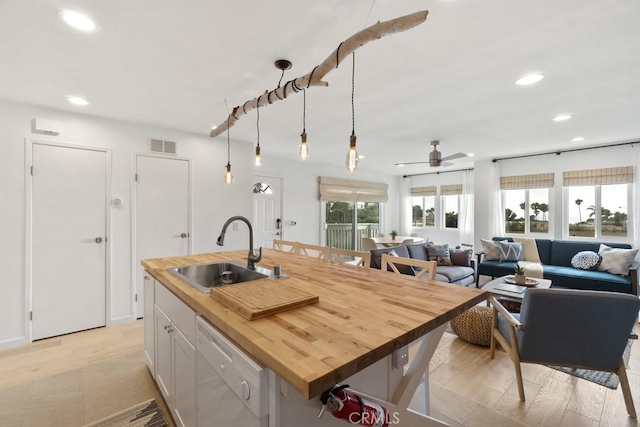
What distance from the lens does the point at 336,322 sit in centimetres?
108

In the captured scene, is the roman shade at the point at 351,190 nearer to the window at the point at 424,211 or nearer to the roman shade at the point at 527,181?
the window at the point at 424,211

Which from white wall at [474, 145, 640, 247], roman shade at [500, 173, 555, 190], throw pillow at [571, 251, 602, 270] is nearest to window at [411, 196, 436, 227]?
white wall at [474, 145, 640, 247]

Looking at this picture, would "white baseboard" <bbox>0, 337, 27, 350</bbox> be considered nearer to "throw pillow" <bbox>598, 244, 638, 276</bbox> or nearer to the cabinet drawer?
the cabinet drawer

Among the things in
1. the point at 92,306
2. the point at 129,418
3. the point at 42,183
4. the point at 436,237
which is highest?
the point at 42,183

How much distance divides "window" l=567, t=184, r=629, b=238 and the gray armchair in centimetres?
412

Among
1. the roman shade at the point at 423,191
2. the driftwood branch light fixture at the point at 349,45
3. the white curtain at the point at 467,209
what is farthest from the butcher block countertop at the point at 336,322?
the roman shade at the point at 423,191

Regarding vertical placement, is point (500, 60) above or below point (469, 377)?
above

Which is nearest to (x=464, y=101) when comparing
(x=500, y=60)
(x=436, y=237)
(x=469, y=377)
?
(x=500, y=60)

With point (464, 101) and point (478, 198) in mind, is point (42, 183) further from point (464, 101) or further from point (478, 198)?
point (478, 198)

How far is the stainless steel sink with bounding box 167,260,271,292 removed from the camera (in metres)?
1.91

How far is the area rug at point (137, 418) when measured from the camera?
182cm

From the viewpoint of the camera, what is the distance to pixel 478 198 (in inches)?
237

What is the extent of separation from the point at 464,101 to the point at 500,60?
2.52ft

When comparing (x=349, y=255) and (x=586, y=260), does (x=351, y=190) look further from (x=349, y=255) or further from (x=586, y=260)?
(x=349, y=255)
